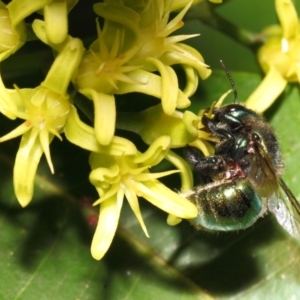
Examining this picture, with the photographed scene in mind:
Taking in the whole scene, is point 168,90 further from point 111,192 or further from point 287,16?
point 287,16

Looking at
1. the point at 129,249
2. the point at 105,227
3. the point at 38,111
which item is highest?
the point at 38,111

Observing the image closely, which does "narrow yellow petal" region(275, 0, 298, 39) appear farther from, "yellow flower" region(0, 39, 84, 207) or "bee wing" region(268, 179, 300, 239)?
"yellow flower" region(0, 39, 84, 207)

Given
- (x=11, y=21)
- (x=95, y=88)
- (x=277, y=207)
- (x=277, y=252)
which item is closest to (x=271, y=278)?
(x=277, y=252)

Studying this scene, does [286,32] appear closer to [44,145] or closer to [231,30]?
[231,30]

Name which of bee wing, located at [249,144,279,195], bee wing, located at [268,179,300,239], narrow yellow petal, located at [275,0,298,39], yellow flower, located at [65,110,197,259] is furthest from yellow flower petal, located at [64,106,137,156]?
narrow yellow petal, located at [275,0,298,39]

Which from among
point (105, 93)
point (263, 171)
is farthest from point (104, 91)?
point (263, 171)

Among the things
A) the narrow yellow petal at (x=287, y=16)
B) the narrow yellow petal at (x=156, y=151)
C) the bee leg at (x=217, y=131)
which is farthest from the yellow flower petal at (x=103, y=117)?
the narrow yellow petal at (x=287, y=16)
